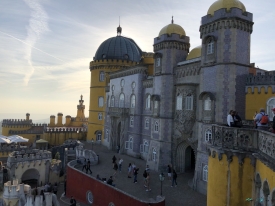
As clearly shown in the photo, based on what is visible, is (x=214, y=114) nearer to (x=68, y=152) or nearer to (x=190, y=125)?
(x=190, y=125)

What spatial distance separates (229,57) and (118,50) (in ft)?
78.4

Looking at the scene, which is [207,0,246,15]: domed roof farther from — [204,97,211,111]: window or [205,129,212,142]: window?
[205,129,212,142]: window

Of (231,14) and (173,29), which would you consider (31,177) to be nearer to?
(173,29)

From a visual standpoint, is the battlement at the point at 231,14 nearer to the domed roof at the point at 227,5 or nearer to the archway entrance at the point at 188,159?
the domed roof at the point at 227,5

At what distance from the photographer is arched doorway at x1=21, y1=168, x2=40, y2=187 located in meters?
26.5

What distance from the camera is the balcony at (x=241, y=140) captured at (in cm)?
778

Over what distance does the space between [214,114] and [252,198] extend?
9908 mm

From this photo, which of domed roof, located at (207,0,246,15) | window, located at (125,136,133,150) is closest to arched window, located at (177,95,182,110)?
domed roof, located at (207,0,246,15)

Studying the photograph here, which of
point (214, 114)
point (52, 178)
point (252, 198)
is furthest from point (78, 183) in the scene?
point (252, 198)

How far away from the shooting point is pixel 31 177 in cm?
2698

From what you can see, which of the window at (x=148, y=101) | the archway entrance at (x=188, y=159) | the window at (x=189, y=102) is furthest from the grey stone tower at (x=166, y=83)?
the window at (x=148, y=101)

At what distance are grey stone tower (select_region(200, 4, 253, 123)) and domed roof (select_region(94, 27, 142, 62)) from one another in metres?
22.0

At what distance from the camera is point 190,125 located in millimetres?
21453

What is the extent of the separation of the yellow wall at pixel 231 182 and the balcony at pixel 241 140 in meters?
0.40
